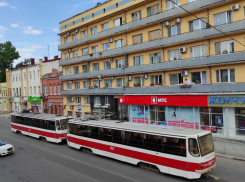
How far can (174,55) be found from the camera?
22.8 m

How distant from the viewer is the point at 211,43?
65.7 ft

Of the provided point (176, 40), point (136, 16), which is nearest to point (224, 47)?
point (176, 40)

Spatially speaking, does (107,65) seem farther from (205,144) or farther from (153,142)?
(205,144)

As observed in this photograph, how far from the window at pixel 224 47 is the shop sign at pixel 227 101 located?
157 inches

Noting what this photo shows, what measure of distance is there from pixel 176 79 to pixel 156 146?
12490 millimetres

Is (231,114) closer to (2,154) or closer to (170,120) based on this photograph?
(170,120)

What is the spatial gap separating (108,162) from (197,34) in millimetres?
13910

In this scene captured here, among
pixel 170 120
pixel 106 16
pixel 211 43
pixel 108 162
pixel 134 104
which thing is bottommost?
pixel 108 162

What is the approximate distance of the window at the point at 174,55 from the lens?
22375 mm

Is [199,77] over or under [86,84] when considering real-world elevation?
under

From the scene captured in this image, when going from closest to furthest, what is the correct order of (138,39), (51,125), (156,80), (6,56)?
(51,125) < (156,80) < (138,39) < (6,56)

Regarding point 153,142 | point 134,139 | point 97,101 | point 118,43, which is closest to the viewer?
point 153,142

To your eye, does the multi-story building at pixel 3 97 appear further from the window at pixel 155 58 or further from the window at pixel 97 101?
the window at pixel 155 58

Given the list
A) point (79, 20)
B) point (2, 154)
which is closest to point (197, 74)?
Result: point (2, 154)
